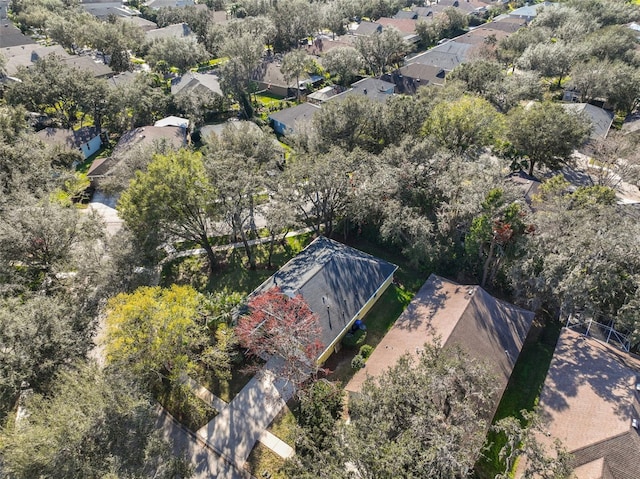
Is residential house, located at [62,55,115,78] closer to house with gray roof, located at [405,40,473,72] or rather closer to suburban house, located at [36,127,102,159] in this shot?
suburban house, located at [36,127,102,159]

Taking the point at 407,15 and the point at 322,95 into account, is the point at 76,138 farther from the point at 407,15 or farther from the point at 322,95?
the point at 407,15

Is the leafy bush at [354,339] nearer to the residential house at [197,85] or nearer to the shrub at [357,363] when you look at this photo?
the shrub at [357,363]

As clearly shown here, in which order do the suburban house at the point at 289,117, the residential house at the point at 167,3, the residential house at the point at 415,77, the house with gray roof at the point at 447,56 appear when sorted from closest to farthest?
the suburban house at the point at 289,117, the residential house at the point at 415,77, the house with gray roof at the point at 447,56, the residential house at the point at 167,3

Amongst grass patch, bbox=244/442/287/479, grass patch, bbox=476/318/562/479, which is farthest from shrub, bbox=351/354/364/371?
grass patch, bbox=476/318/562/479

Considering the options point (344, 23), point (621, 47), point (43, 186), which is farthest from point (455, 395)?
point (344, 23)

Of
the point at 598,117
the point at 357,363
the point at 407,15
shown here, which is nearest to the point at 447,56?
the point at 598,117

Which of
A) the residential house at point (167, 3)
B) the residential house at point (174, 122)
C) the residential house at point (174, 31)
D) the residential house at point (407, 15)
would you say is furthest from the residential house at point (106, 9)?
the residential house at point (407, 15)
